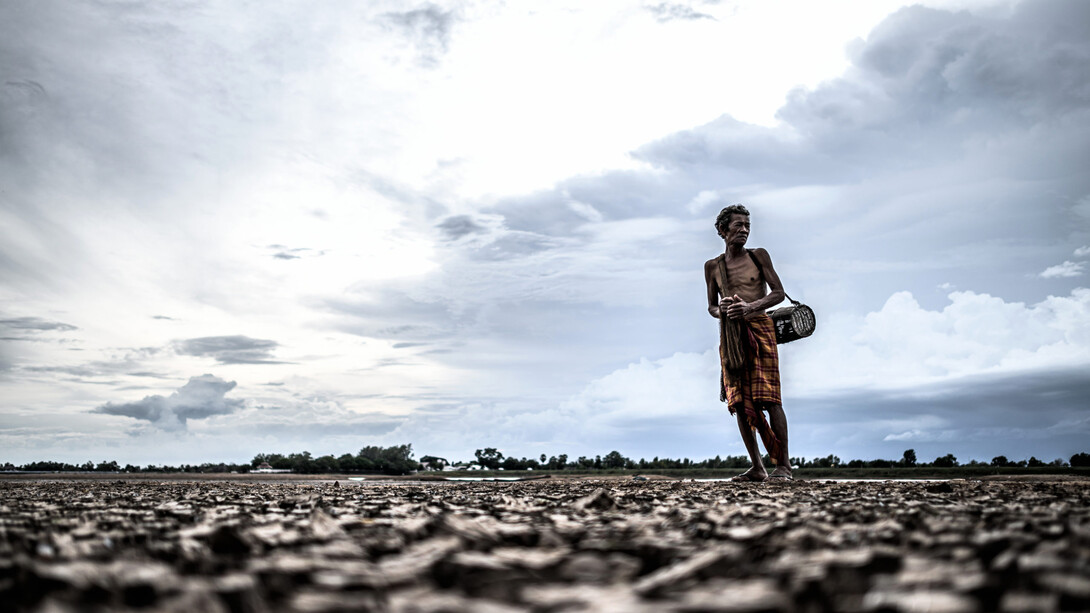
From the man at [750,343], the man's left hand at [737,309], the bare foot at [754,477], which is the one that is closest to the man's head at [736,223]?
the man at [750,343]

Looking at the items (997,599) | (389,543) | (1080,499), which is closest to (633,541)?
(389,543)

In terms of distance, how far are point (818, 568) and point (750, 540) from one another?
433 millimetres

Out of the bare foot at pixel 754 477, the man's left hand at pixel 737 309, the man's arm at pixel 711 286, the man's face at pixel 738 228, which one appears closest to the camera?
the bare foot at pixel 754 477

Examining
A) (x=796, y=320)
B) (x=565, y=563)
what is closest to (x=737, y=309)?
(x=796, y=320)

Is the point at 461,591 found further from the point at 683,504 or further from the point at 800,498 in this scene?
the point at 800,498

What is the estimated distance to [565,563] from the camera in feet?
5.08

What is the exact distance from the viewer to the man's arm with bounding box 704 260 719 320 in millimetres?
7953

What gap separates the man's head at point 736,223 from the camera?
7.52 metres

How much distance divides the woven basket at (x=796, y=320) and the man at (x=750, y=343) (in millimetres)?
A: 687

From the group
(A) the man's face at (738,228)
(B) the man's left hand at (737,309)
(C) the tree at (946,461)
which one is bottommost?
(C) the tree at (946,461)

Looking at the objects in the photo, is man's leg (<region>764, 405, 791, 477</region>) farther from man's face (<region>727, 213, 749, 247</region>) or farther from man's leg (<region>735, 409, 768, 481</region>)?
man's face (<region>727, 213, 749, 247</region>)

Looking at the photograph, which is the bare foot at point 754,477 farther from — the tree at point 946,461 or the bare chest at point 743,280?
the tree at point 946,461

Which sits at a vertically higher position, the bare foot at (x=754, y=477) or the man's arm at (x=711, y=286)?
the man's arm at (x=711, y=286)

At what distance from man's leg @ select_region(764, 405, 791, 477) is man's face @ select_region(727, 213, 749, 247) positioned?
1.96 meters
